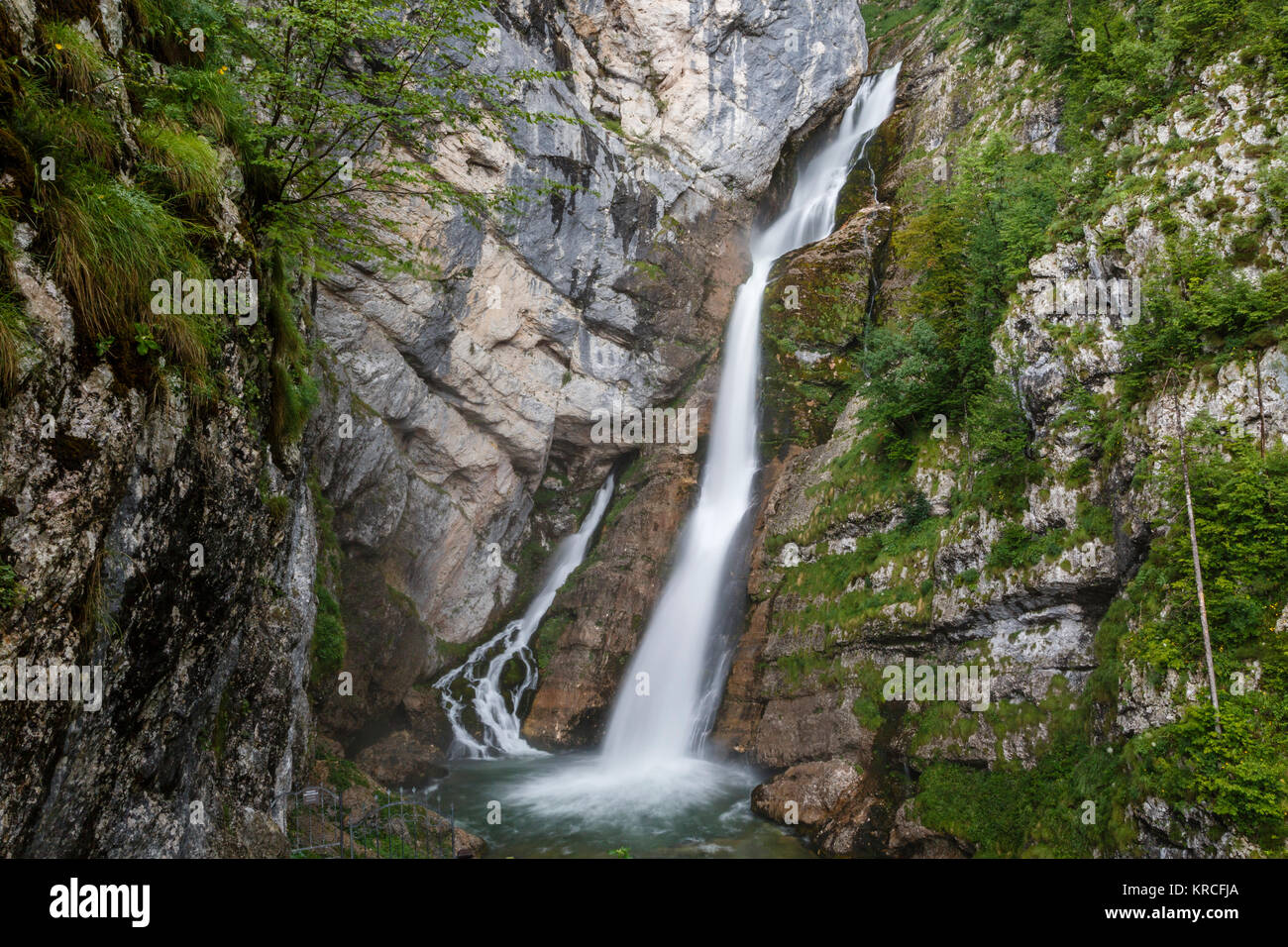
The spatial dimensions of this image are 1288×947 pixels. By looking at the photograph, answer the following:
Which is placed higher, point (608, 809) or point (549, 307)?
point (549, 307)

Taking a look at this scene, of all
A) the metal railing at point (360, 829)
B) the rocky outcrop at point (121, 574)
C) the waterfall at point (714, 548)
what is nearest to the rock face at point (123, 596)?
the rocky outcrop at point (121, 574)

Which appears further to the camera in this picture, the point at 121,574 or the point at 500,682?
the point at 500,682

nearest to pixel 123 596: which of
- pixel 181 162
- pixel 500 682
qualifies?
pixel 181 162

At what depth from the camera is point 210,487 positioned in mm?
6535

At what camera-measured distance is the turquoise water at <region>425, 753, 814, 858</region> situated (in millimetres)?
14766

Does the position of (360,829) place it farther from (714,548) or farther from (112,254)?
(714,548)

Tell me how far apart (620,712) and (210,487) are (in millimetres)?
17165

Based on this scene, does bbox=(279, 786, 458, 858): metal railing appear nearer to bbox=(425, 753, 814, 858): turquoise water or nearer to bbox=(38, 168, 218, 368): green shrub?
bbox=(425, 753, 814, 858): turquoise water

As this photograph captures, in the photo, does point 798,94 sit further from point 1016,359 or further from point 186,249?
point 186,249

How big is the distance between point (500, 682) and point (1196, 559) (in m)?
19.1

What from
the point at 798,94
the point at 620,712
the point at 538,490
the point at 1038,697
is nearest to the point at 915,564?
the point at 1038,697

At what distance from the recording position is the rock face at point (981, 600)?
11999mm

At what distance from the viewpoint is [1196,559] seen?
10.7 meters

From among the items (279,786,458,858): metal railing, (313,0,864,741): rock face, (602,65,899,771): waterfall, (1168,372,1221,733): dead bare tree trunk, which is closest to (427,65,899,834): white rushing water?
(602,65,899,771): waterfall
